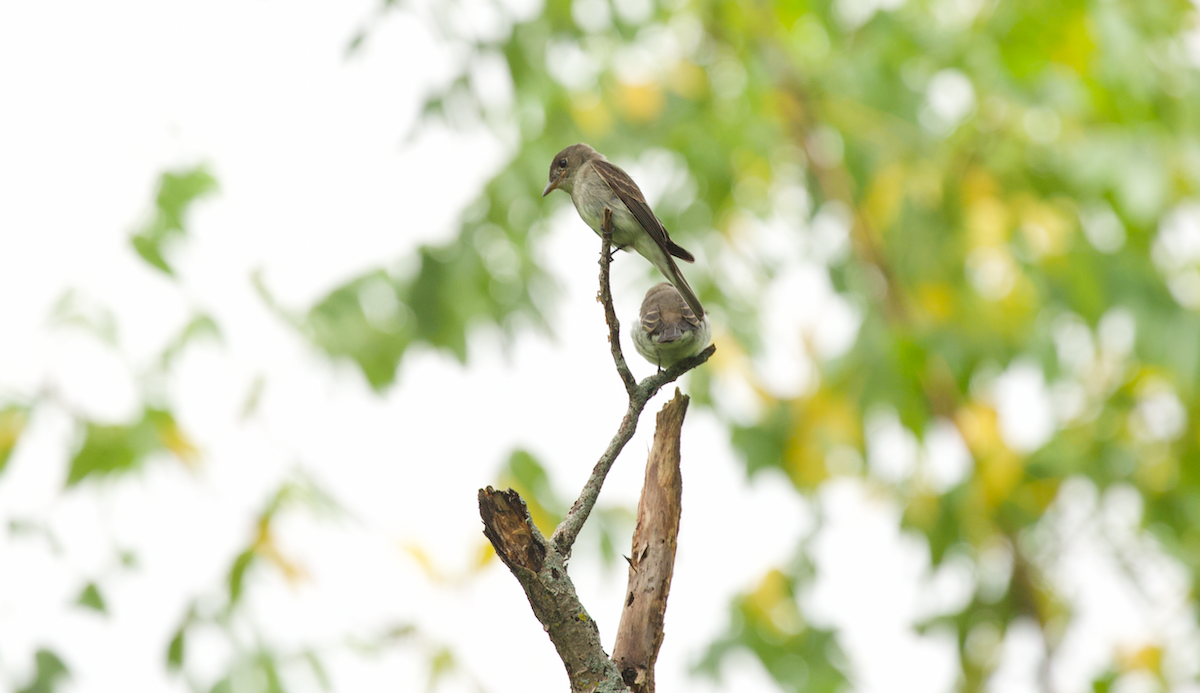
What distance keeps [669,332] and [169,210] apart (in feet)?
14.9

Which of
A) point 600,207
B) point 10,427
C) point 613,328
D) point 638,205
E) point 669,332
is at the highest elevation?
point 10,427

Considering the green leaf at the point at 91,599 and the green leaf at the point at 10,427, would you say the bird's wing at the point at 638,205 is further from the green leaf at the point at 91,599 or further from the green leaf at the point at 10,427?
the green leaf at the point at 91,599

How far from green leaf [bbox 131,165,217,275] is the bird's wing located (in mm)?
3942

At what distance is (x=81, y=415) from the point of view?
5.65 metres

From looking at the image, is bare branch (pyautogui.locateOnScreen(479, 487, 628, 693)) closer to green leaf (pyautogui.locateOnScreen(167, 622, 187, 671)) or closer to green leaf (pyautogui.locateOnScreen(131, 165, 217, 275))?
green leaf (pyautogui.locateOnScreen(167, 622, 187, 671))

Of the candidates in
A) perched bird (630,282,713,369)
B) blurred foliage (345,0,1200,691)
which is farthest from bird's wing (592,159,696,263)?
blurred foliage (345,0,1200,691)

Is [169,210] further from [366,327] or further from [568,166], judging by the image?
[568,166]

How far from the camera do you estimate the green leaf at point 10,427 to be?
563 centimetres

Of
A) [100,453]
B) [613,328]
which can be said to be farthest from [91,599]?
[613,328]

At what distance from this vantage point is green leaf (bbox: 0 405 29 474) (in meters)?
5.63

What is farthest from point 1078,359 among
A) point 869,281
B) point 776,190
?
point 776,190

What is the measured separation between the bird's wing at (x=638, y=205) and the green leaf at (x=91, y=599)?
464 centimetres

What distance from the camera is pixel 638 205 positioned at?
2695 millimetres

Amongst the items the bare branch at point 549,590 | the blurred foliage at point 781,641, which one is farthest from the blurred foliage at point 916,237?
the bare branch at point 549,590
